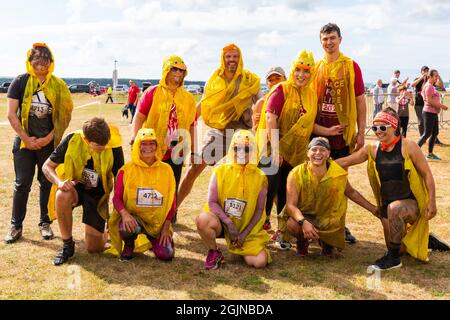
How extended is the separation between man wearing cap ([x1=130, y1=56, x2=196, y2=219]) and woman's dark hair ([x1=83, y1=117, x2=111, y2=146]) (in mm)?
768

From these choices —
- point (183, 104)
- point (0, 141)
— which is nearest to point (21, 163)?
point (183, 104)

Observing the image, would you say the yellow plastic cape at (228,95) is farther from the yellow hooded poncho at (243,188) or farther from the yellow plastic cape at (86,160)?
the yellow plastic cape at (86,160)

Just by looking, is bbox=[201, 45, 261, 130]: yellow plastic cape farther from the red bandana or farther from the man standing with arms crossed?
the red bandana

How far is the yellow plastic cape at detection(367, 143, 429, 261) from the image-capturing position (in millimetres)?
4414

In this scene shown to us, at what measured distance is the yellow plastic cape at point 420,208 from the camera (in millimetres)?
4414

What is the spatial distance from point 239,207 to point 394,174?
1.40 m

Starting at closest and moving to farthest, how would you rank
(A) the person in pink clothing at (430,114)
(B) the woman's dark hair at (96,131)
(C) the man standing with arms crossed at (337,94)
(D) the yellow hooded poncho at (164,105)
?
(B) the woman's dark hair at (96,131), (C) the man standing with arms crossed at (337,94), (D) the yellow hooded poncho at (164,105), (A) the person in pink clothing at (430,114)

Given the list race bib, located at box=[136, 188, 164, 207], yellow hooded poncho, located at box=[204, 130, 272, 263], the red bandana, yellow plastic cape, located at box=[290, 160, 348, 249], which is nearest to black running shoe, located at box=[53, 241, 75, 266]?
race bib, located at box=[136, 188, 164, 207]

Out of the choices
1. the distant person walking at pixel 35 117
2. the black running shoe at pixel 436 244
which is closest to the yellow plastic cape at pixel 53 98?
the distant person walking at pixel 35 117

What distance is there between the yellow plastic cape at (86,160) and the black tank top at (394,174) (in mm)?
2425

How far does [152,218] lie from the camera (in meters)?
4.65
